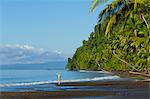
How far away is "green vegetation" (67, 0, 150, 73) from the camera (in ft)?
55.3

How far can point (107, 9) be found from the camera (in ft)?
54.7

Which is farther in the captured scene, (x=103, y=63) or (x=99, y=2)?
(x=103, y=63)

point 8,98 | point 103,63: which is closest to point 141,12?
point 8,98

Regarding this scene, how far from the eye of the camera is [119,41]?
5428 cm

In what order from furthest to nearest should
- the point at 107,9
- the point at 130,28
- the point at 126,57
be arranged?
the point at 126,57
the point at 130,28
the point at 107,9

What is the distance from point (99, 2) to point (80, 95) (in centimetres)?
888

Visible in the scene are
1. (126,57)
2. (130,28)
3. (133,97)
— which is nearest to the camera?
(133,97)

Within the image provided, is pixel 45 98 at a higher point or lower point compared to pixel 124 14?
lower

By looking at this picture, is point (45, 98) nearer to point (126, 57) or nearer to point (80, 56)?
point (126, 57)

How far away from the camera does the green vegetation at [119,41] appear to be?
55.3 feet

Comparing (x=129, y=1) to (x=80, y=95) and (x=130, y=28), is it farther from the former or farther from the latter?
(x=130, y=28)

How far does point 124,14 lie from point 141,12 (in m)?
0.73

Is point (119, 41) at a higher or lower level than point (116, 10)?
higher

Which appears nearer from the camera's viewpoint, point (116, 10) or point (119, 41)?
point (116, 10)
